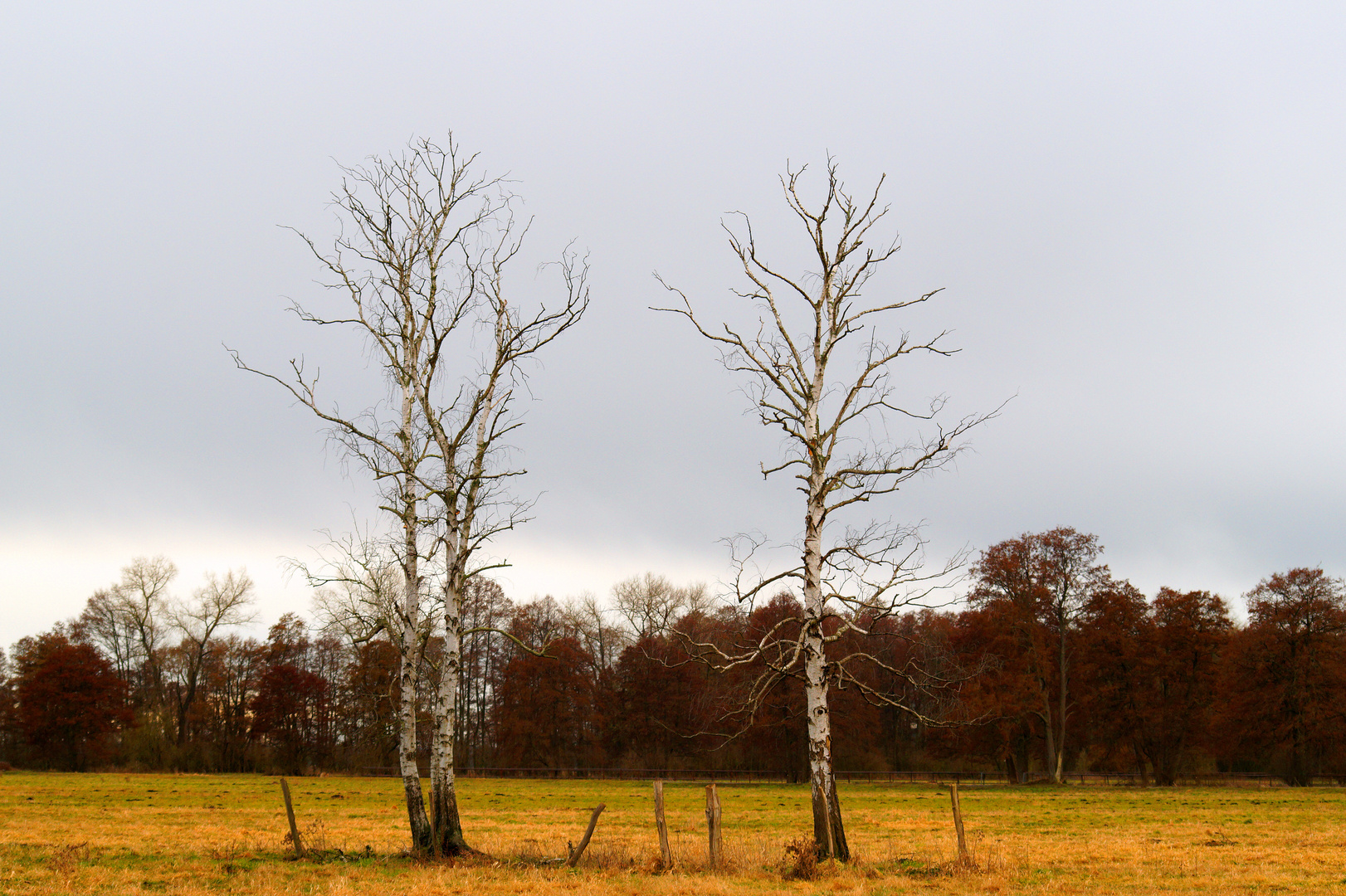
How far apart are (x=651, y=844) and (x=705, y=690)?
60.3ft

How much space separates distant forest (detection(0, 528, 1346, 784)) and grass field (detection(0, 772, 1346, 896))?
6.62m

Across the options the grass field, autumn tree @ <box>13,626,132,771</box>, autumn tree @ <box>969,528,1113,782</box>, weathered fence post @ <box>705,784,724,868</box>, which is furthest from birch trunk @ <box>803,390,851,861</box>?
autumn tree @ <box>13,626,132,771</box>

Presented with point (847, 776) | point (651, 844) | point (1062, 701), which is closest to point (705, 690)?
point (651, 844)

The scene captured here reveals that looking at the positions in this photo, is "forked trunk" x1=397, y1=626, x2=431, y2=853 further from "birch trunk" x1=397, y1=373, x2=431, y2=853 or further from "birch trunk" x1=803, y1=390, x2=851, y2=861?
"birch trunk" x1=803, y1=390, x2=851, y2=861

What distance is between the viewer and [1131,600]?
53312mm

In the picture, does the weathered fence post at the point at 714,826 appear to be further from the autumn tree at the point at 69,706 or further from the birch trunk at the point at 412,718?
the autumn tree at the point at 69,706

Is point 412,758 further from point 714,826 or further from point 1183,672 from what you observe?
point 1183,672

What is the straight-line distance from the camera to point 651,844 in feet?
66.9

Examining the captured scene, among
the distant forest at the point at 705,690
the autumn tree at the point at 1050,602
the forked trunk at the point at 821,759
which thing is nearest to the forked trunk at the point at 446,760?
the forked trunk at the point at 821,759

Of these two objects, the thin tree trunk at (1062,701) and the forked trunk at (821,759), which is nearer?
the forked trunk at (821,759)

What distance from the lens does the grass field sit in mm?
13062

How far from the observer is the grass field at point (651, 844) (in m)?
13.1

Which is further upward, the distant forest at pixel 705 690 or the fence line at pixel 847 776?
the distant forest at pixel 705 690

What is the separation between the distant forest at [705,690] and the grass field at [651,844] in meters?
6.62
